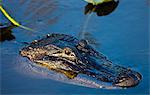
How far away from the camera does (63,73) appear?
3373mm

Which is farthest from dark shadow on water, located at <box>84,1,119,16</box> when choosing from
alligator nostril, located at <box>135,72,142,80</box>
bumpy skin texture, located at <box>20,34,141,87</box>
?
alligator nostril, located at <box>135,72,142,80</box>

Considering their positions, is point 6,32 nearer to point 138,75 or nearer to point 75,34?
point 75,34

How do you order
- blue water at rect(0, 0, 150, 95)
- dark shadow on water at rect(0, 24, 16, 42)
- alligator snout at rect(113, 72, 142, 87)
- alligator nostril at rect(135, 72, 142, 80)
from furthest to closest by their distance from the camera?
dark shadow on water at rect(0, 24, 16, 42)
blue water at rect(0, 0, 150, 95)
alligator nostril at rect(135, 72, 142, 80)
alligator snout at rect(113, 72, 142, 87)

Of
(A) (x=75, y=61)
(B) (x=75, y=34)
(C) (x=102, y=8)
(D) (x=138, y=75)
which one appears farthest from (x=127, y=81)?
(C) (x=102, y=8)

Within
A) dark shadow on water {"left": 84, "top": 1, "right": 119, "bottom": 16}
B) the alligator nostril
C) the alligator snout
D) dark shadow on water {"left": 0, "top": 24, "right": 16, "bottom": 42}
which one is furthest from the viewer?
dark shadow on water {"left": 84, "top": 1, "right": 119, "bottom": 16}

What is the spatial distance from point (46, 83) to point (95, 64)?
0.55 meters

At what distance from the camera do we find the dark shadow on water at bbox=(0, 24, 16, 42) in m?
4.24

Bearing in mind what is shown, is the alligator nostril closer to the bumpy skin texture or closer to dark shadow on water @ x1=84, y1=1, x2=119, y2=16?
the bumpy skin texture

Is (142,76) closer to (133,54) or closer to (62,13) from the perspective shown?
(133,54)

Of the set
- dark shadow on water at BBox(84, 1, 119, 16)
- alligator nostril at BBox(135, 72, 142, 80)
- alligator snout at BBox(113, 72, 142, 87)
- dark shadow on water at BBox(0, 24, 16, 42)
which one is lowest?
alligator snout at BBox(113, 72, 142, 87)

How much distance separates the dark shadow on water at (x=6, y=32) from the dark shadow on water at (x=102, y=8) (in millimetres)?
1126

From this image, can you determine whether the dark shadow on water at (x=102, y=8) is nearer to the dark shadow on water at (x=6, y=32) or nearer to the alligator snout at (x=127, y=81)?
the dark shadow on water at (x=6, y=32)

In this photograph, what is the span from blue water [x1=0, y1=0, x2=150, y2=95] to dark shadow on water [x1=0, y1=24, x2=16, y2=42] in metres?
0.07

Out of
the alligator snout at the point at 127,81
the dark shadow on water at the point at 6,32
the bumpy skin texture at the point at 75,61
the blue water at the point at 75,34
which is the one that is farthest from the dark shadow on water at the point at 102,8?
the alligator snout at the point at 127,81
